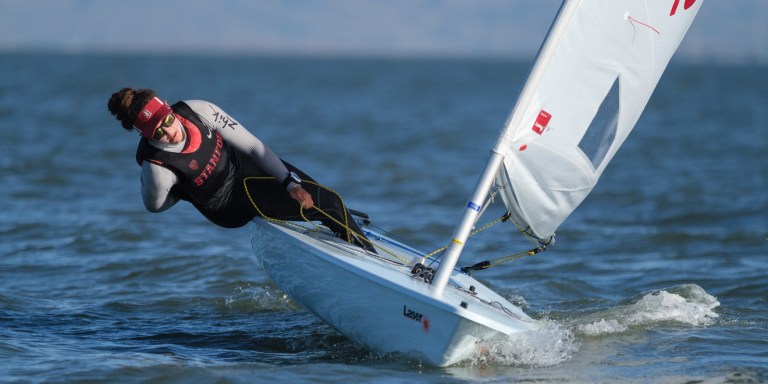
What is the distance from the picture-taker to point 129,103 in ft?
14.9

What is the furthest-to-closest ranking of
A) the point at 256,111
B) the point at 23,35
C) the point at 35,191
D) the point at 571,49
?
the point at 23,35 → the point at 256,111 → the point at 35,191 → the point at 571,49

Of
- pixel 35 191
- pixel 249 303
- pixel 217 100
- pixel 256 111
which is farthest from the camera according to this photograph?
pixel 217 100

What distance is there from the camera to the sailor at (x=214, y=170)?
4.57 meters

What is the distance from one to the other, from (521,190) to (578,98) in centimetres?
53

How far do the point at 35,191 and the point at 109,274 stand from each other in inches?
165

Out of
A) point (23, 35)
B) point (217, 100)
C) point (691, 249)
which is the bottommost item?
point (691, 249)

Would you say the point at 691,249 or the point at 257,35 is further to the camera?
the point at 257,35

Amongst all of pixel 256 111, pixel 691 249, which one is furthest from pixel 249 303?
pixel 256 111

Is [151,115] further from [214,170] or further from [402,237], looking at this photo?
[402,237]

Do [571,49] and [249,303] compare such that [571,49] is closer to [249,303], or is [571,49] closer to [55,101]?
[249,303]

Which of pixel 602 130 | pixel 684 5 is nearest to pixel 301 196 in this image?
pixel 602 130

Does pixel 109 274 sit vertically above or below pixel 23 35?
below

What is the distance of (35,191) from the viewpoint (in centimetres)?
1094

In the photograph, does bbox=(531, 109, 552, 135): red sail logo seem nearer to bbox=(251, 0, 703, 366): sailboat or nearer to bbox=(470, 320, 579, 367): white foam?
bbox=(251, 0, 703, 366): sailboat
